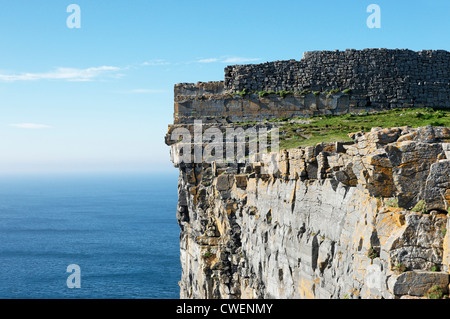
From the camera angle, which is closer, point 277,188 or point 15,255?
point 277,188

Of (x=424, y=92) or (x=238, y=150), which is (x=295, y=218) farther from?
(x=424, y=92)

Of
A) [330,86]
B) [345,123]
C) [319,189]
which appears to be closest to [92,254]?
[330,86]

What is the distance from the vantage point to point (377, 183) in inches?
319

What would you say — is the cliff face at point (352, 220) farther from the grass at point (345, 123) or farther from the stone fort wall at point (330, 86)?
the stone fort wall at point (330, 86)

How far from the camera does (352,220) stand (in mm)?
8883

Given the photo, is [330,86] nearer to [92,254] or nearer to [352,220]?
[352,220]

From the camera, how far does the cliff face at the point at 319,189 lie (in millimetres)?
7484

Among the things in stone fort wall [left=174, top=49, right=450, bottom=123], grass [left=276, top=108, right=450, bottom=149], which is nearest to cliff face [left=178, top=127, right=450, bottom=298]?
grass [left=276, top=108, right=450, bottom=149]

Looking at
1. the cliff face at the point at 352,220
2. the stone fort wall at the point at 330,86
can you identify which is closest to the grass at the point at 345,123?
the stone fort wall at the point at 330,86

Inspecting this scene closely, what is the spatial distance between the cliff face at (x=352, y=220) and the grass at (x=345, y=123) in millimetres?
2407

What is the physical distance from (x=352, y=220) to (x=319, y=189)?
5.74 feet

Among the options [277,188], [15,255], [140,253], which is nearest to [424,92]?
[277,188]

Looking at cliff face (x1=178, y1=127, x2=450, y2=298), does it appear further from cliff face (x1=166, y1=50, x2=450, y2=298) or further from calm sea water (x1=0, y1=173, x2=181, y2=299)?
calm sea water (x1=0, y1=173, x2=181, y2=299)

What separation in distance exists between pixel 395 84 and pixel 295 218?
1429cm
